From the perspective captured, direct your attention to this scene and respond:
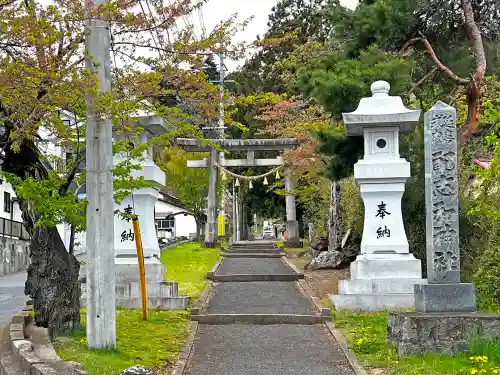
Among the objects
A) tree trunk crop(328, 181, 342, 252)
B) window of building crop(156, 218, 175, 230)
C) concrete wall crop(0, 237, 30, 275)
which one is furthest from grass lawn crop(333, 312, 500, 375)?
window of building crop(156, 218, 175, 230)

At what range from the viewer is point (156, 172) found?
50.8 feet

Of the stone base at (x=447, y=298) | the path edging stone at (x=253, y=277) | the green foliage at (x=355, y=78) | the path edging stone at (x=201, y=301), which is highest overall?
the green foliage at (x=355, y=78)

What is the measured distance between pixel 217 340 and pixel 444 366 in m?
4.08

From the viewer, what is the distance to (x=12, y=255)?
3259 cm

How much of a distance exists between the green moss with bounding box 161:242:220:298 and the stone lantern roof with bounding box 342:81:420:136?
5.55m

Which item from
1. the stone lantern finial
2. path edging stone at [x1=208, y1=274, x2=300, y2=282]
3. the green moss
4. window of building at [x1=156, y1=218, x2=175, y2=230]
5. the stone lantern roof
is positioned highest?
the stone lantern finial

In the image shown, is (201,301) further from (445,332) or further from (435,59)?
(435,59)

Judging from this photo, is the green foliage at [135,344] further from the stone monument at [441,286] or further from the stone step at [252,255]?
the stone step at [252,255]

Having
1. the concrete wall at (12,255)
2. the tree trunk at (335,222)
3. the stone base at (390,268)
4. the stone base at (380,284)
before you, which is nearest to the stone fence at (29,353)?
the stone base at (380,284)

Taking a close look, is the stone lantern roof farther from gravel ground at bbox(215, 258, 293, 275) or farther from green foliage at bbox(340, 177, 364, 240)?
gravel ground at bbox(215, 258, 293, 275)

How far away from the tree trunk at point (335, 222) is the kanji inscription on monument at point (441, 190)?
12.3 metres

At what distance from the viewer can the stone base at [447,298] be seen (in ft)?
32.4

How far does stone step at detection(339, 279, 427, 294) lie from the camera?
1422 centimetres

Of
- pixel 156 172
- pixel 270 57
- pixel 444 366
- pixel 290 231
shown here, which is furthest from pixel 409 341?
pixel 270 57
